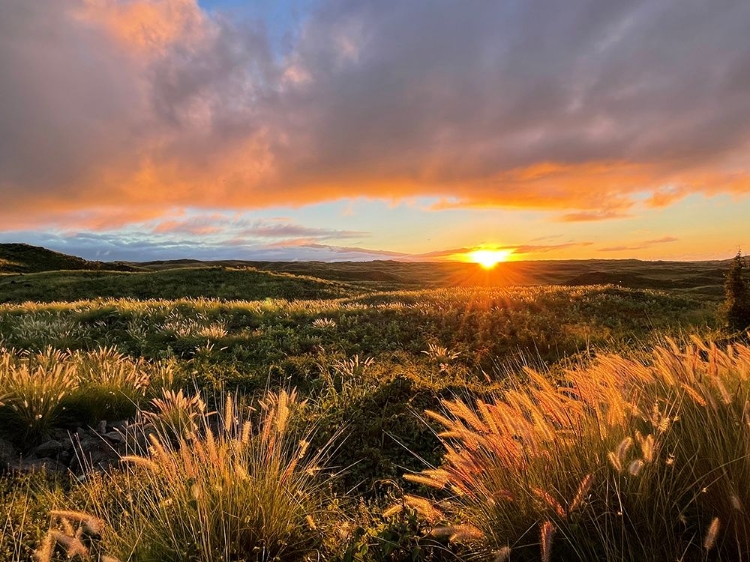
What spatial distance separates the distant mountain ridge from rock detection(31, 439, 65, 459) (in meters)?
58.5

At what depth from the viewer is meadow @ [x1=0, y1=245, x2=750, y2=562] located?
2.78 m

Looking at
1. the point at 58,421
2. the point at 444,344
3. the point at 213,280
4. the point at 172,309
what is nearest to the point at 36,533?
the point at 58,421

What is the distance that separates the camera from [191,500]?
290 centimetres

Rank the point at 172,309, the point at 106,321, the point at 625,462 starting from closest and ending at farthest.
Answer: the point at 625,462
the point at 106,321
the point at 172,309

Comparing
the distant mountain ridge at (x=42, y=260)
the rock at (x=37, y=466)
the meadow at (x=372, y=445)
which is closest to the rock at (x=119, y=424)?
the meadow at (x=372, y=445)

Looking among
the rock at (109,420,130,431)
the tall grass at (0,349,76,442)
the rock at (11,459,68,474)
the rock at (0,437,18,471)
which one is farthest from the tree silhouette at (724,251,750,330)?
the rock at (0,437,18,471)

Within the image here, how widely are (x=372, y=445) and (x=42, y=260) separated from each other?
235 feet

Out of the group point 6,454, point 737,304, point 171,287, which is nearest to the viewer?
point 6,454

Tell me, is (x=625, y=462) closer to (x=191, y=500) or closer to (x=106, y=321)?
(x=191, y=500)

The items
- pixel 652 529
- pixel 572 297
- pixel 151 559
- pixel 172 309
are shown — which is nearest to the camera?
pixel 652 529

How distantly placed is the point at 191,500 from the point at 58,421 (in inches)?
157

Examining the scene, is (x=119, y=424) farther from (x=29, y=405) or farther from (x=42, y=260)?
(x=42, y=260)

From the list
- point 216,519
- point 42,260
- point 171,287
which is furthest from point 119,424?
point 42,260

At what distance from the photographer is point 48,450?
511 cm
